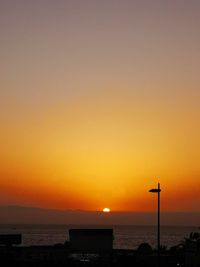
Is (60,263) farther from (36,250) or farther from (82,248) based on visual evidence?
(36,250)

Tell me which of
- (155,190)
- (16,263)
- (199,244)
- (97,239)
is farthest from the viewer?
(199,244)

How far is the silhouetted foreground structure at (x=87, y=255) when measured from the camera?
197 feet

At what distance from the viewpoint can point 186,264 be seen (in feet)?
201

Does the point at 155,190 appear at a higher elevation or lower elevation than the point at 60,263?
higher

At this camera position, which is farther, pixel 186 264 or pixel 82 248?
pixel 82 248

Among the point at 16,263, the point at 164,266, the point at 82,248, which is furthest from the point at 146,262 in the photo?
the point at 16,263

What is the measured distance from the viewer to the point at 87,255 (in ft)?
249

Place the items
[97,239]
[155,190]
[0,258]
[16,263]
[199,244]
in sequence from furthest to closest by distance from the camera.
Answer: [199,244] < [97,239] < [0,258] < [16,263] < [155,190]

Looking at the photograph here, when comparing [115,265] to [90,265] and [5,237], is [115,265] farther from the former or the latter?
[5,237]

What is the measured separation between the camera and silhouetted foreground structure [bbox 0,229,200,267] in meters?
60.2

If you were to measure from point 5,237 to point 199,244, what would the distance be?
2320 cm

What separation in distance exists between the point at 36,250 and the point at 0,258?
13246mm

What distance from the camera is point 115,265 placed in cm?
5781

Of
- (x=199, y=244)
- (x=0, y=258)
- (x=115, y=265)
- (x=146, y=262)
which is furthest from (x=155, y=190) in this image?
(x=199, y=244)
